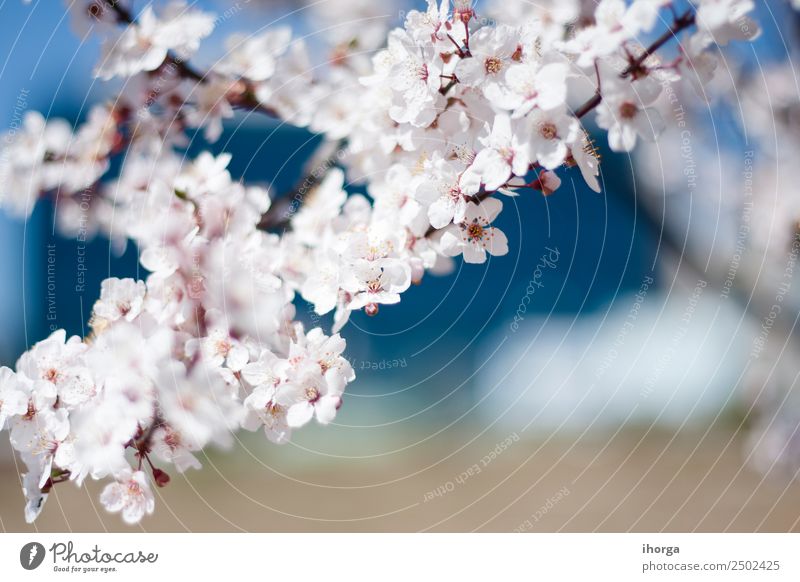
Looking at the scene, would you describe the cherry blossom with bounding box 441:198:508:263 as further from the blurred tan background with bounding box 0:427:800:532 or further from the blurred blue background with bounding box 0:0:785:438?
the blurred tan background with bounding box 0:427:800:532

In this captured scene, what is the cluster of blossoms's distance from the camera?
0.79m

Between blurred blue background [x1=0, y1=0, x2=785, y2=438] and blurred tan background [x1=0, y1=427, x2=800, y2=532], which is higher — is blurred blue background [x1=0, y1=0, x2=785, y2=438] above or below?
above

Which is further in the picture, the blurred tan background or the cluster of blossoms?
the blurred tan background

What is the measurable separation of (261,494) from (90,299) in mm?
469

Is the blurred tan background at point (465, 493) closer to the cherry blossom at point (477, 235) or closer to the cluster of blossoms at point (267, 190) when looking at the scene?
the cluster of blossoms at point (267, 190)

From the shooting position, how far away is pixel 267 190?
1.04 metres

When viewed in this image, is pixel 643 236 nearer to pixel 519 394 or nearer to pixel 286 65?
pixel 519 394

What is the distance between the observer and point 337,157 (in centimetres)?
105

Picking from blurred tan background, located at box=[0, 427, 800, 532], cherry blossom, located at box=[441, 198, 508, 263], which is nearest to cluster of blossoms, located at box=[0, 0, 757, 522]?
cherry blossom, located at box=[441, 198, 508, 263]

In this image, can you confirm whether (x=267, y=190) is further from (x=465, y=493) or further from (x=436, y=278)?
(x=465, y=493)

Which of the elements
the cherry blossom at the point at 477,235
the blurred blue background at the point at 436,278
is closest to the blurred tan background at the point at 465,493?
the blurred blue background at the point at 436,278

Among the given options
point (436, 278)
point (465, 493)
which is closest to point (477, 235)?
point (436, 278)

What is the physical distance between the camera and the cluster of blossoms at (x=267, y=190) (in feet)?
2.59

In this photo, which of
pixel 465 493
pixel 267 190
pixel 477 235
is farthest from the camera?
pixel 465 493
